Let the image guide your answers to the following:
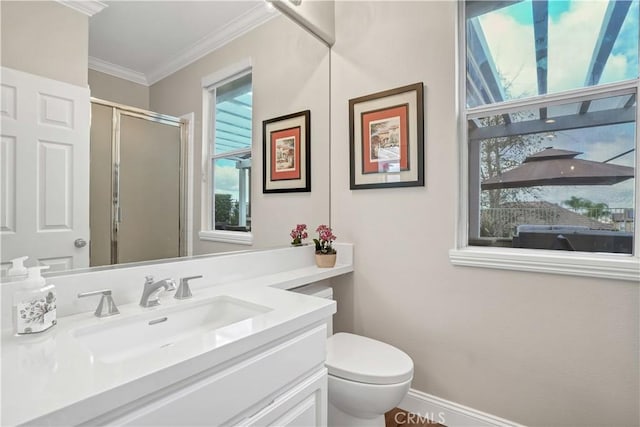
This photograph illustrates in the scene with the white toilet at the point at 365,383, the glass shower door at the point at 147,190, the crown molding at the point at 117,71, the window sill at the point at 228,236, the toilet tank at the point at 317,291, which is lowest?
the white toilet at the point at 365,383

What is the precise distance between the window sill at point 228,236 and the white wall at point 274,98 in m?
0.02

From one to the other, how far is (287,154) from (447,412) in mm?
1602

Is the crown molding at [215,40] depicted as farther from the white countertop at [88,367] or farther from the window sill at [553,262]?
the window sill at [553,262]

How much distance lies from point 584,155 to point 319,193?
1.29 m

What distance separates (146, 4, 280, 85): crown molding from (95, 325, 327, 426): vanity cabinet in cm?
102

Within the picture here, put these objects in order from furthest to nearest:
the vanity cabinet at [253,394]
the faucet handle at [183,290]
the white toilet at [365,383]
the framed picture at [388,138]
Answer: the framed picture at [388,138] < the white toilet at [365,383] < the faucet handle at [183,290] < the vanity cabinet at [253,394]

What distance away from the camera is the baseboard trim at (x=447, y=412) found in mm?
1479

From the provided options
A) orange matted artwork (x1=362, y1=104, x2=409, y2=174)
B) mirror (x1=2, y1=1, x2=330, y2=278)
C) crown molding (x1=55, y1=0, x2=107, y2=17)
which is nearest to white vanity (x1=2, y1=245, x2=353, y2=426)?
mirror (x1=2, y1=1, x2=330, y2=278)

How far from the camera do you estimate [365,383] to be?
1253 mm

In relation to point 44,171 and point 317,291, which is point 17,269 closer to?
point 44,171

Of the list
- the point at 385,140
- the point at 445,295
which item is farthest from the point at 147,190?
the point at 445,295

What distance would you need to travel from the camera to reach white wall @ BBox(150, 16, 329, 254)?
1.27 meters

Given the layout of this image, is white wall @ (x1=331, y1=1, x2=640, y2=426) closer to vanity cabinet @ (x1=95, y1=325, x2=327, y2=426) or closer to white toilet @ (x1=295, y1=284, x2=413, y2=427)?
white toilet @ (x1=295, y1=284, x2=413, y2=427)

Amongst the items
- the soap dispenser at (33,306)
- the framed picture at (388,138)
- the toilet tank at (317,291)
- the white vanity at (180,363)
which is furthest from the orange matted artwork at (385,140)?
the soap dispenser at (33,306)
